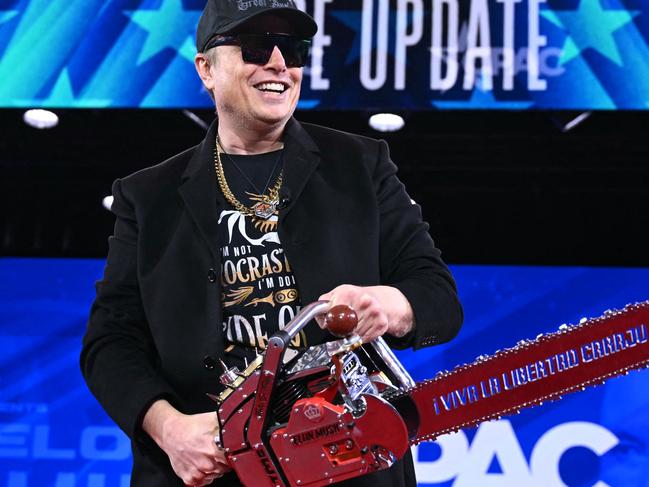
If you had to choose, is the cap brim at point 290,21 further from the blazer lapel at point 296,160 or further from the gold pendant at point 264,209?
the gold pendant at point 264,209

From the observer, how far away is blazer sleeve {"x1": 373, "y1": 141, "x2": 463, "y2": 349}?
171cm

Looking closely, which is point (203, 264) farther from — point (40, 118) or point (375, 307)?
point (40, 118)

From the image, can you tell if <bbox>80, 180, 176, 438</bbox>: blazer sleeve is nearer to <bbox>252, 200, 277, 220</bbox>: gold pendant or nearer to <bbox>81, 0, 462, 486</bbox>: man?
<bbox>81, 0, 462, 486</bbox>: man

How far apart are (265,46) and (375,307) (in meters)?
0.61

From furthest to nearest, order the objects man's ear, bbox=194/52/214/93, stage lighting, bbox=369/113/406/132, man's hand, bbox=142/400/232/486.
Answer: stage lighting, bbox=369/113/406/132, man's ear, bbox=194/52/214/93, man's hand, bbox=142/400/232/486

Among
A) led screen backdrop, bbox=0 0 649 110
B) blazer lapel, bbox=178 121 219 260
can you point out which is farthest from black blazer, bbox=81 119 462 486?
led screen backdrop, bbox=0 0 649 110

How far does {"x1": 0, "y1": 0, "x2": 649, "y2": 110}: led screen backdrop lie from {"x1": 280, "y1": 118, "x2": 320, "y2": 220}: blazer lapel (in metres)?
1.97

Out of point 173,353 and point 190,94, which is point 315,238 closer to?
point 173,353

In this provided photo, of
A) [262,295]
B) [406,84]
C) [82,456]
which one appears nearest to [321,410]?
[262,295]

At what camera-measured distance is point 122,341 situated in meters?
1.89

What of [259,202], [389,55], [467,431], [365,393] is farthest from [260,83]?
[467,431]

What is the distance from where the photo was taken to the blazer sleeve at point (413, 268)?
67.5 inches

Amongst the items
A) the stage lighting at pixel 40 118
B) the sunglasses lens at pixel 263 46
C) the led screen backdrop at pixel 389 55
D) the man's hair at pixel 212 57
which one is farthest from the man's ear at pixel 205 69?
the stage lighting at pixel 40 118

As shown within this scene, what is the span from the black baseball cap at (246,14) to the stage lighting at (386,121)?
7.62 feet
